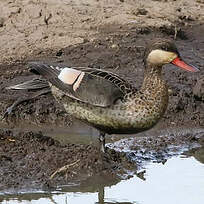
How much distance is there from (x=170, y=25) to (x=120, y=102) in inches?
158

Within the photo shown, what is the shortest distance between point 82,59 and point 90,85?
9.38ft

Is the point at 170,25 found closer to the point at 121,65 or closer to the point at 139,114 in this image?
the point at 121,65

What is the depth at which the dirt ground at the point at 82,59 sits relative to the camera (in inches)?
312

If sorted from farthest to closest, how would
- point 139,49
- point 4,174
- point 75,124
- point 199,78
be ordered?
point 139,49
point 199,78
point 75,124
point 4,174

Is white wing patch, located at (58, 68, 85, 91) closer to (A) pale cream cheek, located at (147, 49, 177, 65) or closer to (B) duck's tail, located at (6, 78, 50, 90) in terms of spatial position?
(B) duck's tail, located at (6, 78, 50, 90)

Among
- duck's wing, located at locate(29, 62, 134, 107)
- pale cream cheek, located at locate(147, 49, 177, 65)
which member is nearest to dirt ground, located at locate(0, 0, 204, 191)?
duck's wing, located at locate(29, 62, 134, 107)

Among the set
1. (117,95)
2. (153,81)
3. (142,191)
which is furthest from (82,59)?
(142,191)

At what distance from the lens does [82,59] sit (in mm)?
10664

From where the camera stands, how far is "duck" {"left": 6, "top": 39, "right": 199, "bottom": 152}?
7.72m

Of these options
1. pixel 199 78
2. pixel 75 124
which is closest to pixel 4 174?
pixel 75 124

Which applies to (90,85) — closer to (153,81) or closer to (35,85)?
(153,81)

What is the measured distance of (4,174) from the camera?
25.1 feet

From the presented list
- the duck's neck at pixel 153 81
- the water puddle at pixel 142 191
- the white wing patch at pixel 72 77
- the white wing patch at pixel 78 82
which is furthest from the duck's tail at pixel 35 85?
the water puddle at pixel 142 191

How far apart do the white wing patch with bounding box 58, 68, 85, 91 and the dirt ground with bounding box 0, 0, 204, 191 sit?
640 millimetres
